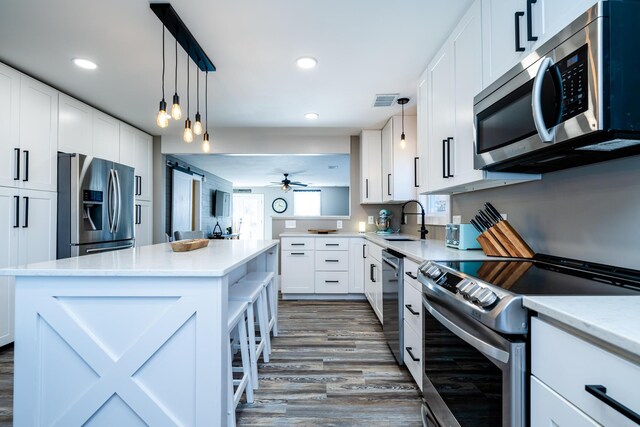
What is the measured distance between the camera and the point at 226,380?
1.45 meters

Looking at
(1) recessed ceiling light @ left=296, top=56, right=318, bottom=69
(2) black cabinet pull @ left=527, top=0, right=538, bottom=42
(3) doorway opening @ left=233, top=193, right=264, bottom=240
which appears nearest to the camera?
(2) black cabinet pull @ left=527, top=0, right=538, bottom=42

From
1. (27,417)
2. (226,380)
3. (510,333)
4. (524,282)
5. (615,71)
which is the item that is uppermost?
(615,71)

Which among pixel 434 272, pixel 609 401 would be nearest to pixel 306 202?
pixel 434 272

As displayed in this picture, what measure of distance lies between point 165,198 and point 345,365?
A: 3965mm

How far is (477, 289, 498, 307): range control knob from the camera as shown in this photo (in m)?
0.96

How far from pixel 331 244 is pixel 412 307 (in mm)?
2327

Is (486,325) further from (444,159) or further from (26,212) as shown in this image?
(26,212)

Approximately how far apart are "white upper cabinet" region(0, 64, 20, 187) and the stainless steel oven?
3.28 metres

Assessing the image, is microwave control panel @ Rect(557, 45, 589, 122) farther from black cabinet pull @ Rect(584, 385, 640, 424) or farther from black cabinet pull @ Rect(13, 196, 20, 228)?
black cabinet pull @ Rect(13, 196, 20, 228)

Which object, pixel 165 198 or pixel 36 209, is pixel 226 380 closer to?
pixel 36 209

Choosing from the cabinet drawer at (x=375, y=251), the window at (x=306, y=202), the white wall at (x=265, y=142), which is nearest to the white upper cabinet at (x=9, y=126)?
the white wall at (x=265, y=142)

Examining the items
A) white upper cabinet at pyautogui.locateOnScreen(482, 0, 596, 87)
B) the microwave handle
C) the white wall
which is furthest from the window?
the microwave handle

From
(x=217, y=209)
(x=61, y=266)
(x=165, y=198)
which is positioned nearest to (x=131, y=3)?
(x=61, y=266)

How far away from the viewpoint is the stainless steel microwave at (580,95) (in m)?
0.91
